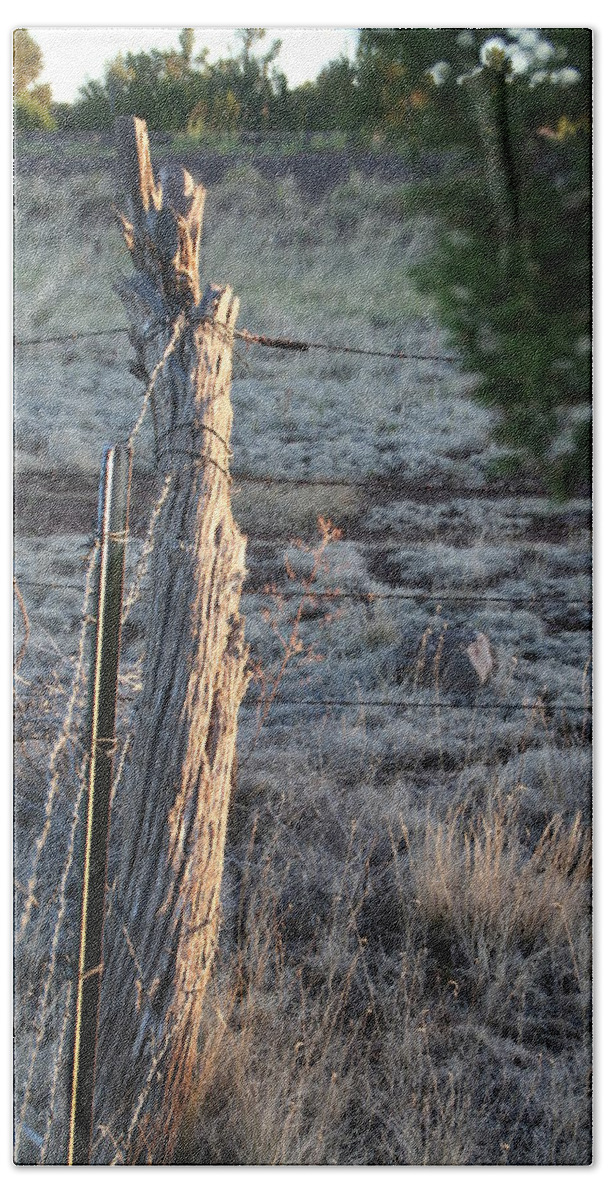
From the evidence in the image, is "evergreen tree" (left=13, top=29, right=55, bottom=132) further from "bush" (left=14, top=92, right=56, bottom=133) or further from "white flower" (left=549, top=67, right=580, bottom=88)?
"white flower" (left=549, top=67, right=580, bottom=88)

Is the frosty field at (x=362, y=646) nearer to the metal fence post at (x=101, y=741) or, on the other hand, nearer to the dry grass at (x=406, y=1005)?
the dry grass at (x=406, y=1005)

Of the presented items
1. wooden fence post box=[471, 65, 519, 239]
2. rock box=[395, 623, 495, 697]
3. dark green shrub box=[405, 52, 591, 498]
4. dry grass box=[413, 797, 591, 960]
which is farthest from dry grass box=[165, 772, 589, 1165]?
wooden fence post box=[471, 65, 519, 239]

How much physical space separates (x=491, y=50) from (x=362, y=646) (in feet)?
4.53

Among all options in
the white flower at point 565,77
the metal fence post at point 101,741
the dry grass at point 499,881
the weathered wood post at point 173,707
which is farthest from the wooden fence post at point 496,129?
the dry grass at point 499,881

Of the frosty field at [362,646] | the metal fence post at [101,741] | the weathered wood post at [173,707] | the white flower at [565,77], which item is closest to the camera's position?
the metal fence post at [101,741]

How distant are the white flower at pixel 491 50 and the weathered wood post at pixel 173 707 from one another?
72 cm

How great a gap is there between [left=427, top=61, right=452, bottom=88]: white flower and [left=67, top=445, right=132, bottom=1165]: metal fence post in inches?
46.2

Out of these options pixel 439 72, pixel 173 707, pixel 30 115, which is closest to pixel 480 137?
pixel 439 72

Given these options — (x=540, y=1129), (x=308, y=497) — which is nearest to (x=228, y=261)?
(x=308, y=497)

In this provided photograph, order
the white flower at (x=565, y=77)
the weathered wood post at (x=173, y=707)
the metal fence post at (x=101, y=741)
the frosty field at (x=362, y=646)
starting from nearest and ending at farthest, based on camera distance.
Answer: the metal fence post at (x=101, y=741)
the weathered wood post at (x=173, y=707)
the frosty field at (x=362, y=646)
the white flower at (x=565, y=77)

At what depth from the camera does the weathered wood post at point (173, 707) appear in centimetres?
222

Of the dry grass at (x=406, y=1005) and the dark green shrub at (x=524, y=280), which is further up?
the dark green shrub at (x=524, y=280)

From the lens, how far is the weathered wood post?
222cm

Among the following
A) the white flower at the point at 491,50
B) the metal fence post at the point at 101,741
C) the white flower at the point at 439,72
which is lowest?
the metal fence post at the point at 101,741
